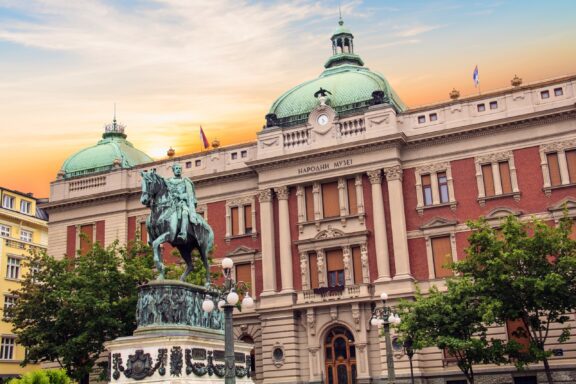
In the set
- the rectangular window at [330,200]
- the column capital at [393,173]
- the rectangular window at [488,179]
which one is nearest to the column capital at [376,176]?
the column capital at [393,173]

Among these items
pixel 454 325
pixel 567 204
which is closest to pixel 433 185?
pixel 567 204

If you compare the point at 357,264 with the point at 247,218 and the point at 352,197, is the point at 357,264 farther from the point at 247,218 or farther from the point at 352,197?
the point at 247,218

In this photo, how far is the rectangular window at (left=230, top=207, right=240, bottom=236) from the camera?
5116cm

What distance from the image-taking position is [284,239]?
4816cm

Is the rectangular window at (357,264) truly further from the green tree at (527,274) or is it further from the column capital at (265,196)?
the green tree at (527,274)

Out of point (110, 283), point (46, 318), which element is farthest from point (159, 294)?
point (46, 318)

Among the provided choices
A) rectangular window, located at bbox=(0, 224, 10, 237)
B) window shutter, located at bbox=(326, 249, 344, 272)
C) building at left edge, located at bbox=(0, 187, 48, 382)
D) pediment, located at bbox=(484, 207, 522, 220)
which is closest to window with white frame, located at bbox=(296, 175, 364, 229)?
window shutter, located at bbox=(326, 249, 344, 272)

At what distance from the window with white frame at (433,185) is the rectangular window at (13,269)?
3798cm

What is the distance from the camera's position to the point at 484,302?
3353 cm

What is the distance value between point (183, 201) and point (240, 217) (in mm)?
27012

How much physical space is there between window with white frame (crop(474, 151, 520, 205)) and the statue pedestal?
26.0 m

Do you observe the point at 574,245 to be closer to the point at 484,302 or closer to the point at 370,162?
the point at 484,302

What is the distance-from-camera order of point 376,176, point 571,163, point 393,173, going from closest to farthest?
point 571,163
point 393,173
point 376,176

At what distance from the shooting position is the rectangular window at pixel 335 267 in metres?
46.5
